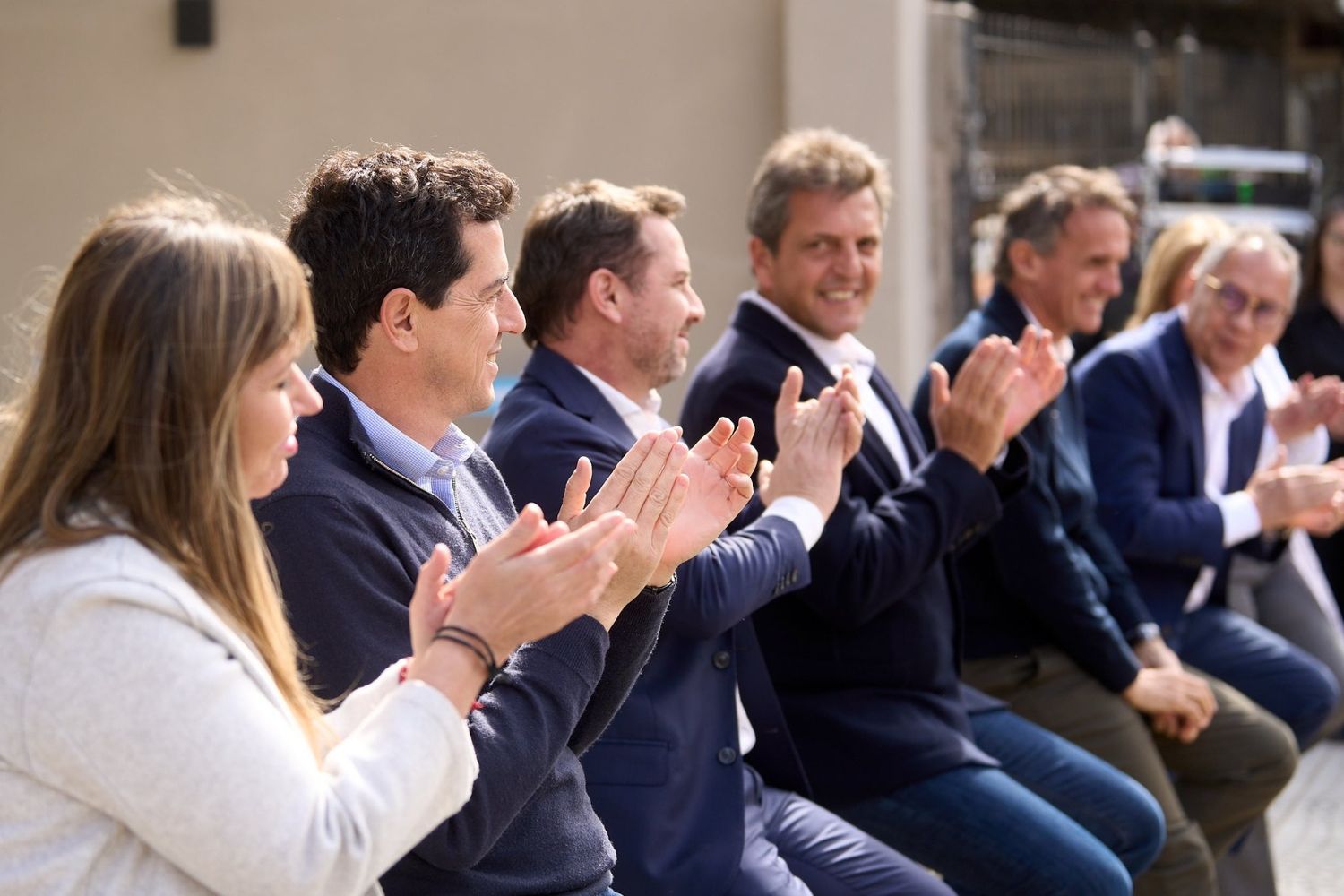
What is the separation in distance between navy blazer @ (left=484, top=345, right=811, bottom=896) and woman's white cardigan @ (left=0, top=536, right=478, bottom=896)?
1.16 meters

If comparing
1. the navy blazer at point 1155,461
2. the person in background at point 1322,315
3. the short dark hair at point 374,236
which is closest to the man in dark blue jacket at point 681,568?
the short dark hair at point 374,236

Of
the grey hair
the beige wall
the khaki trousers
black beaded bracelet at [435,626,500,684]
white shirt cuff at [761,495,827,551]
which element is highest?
the beige wall

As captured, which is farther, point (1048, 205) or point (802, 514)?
point (1048, 205)

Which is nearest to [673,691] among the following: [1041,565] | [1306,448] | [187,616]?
[187,616]

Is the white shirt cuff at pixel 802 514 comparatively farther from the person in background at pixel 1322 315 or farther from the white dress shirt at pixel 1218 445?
the person in background at pixel 1322 315

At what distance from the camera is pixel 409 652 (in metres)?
2.06

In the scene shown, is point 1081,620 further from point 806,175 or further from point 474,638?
point 474,638

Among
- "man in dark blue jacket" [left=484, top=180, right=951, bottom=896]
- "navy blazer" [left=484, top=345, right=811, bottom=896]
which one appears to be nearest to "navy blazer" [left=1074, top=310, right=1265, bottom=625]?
"man in dark blue jacket" [left=484, top=180, right=951, bottom=896]

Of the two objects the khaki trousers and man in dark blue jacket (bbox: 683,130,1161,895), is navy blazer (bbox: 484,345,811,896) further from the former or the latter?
the khaki trousers

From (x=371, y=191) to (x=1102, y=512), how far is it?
114 inches

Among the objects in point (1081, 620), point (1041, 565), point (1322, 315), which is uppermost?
point (1322, 315)

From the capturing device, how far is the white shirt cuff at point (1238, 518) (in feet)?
14.9

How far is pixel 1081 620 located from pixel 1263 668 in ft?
3.30

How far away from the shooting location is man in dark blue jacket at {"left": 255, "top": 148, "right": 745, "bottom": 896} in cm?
Answer: 199
